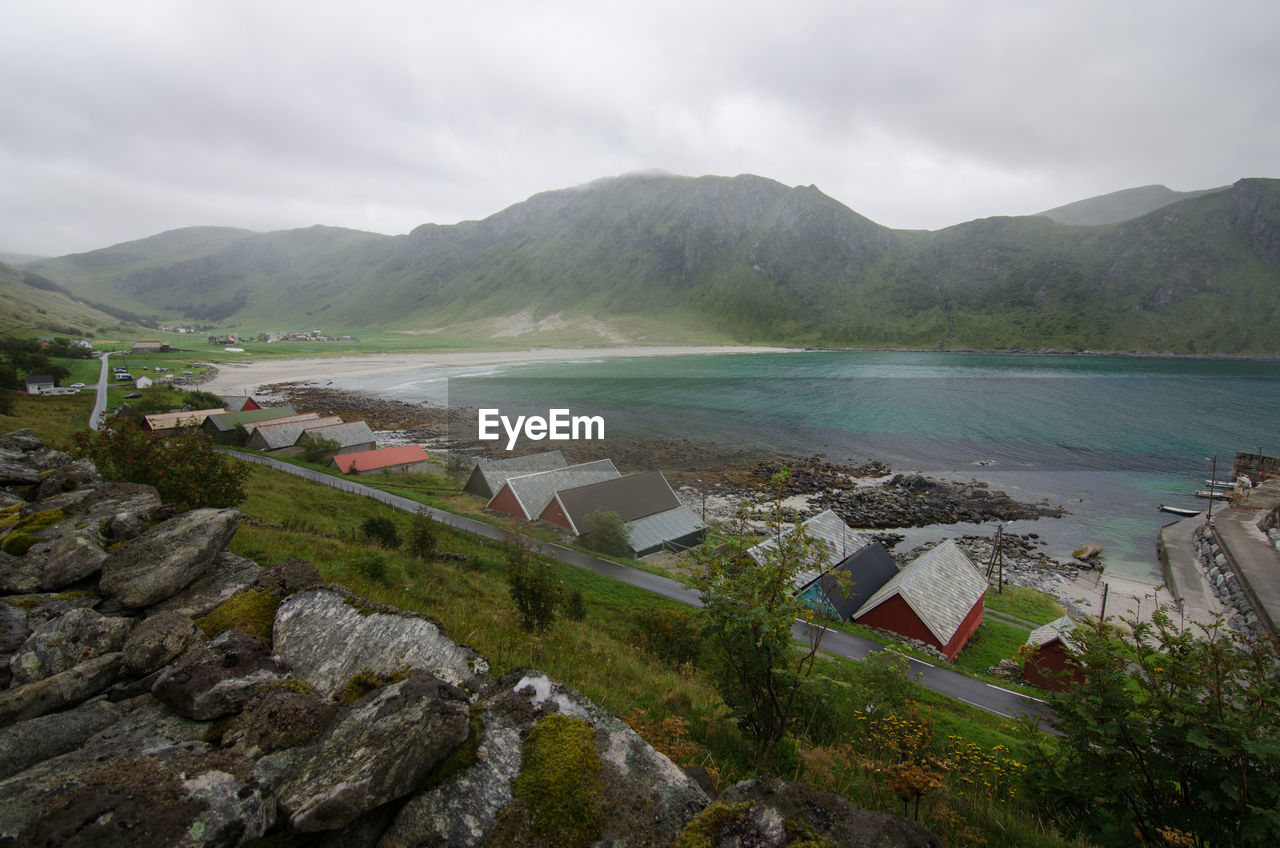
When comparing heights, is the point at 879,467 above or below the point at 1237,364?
below

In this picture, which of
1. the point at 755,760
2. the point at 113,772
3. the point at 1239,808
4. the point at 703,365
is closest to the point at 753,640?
the point at 755,760

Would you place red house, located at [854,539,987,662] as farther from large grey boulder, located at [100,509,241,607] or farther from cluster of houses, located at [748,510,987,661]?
large grey boulder, located at [100,509,241,607]

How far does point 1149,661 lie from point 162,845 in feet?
37.9

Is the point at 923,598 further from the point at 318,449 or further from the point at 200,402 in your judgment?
the point at 200,402

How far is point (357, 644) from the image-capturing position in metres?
7.18

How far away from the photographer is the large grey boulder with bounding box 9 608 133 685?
20.4 ft

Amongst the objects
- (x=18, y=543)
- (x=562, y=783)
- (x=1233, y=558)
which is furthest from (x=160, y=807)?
(x=1233, y=558)

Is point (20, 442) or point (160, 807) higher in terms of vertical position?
point (160, 807)

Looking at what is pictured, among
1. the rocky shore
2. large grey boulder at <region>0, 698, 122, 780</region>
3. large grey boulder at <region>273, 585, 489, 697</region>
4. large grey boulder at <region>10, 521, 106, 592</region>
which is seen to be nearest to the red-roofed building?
the rocky shore

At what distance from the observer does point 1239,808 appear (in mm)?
6156

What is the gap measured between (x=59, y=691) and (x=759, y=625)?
310 inches

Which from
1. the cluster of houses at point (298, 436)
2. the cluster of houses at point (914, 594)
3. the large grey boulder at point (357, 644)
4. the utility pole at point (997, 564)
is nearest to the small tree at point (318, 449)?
the cluster of houses at point (298, 436)

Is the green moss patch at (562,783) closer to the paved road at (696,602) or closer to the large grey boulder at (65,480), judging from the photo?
the paved road at (696,602)

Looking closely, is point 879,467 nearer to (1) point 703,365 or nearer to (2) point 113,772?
(2) point 113,772
